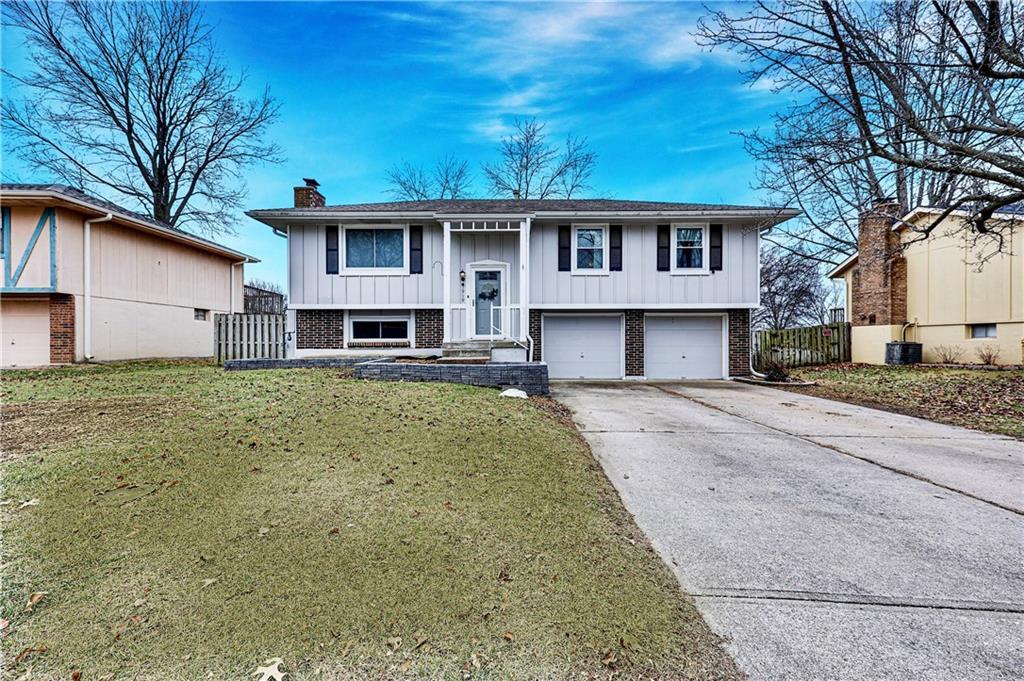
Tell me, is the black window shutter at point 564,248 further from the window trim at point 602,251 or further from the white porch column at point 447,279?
the white porch column at point 447,279

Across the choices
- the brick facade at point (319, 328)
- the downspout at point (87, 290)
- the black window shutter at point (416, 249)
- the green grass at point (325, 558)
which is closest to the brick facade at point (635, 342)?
the black window shutter at point (416, 249)

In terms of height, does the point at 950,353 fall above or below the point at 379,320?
below

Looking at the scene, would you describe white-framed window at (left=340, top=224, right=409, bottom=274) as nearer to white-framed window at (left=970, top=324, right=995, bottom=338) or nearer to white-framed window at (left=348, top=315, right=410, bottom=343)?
white-framed window at (left=348, top=315, right=410, bottom=343)

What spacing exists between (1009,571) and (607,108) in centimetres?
1768

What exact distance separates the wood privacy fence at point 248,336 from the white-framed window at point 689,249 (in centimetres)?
1064

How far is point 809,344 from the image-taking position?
16141mm

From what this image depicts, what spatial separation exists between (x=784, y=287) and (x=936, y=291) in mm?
9987

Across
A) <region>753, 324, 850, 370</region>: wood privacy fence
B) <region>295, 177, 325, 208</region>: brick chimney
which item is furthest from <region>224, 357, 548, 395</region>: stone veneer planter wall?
<region>753, 324, 850, 370</region>: wood privacy fence

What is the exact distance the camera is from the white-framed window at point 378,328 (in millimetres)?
12664

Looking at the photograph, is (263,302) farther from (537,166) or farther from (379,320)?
(537,166)

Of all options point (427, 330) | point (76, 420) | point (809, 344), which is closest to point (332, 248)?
point (427, 330)

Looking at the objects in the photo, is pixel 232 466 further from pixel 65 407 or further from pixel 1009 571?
pixel 1009 571

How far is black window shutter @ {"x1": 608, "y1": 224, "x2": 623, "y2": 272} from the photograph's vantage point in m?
12.7

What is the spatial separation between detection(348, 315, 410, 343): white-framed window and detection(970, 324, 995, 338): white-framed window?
52.4 ft
